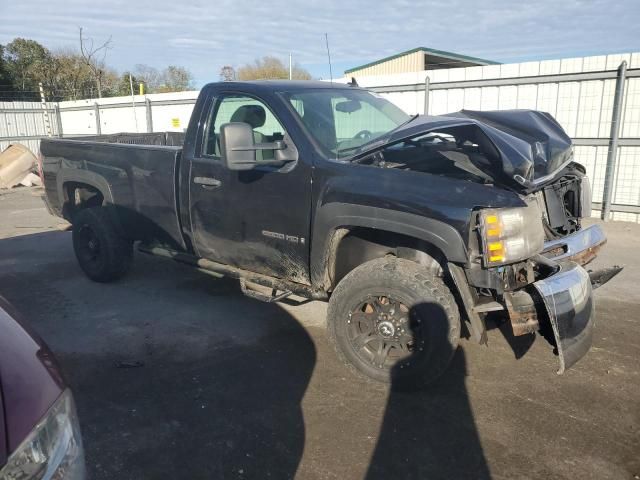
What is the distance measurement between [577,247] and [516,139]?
102cm

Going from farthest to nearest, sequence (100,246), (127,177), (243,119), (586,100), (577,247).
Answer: (586,100), (100,246), (127,177), (243,119), (577,247)

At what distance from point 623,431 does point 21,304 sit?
532 cm

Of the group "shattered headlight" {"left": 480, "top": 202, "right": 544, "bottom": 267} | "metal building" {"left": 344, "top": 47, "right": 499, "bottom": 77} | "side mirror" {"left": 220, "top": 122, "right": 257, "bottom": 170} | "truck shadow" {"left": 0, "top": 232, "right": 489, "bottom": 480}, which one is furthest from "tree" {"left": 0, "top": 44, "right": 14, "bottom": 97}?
"shattered headlight" {"left": 480, "top": 202, "right": 544, "bottom": 267}

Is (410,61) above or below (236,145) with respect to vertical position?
above

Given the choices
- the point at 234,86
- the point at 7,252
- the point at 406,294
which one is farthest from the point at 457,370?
the point at 7,252

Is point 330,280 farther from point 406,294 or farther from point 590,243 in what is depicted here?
point 590,243

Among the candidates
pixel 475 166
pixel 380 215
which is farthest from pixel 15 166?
pixel 475 166

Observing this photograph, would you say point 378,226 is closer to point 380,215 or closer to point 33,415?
point 380,215

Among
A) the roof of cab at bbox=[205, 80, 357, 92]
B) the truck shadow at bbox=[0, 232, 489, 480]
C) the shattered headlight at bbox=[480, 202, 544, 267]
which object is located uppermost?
the roof of cab at bbox=[205, 80, 357, 92]

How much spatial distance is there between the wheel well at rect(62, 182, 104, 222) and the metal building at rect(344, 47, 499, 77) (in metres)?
14.1

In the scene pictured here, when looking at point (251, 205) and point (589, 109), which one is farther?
point (589, 109)

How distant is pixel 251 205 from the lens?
4.19 meters

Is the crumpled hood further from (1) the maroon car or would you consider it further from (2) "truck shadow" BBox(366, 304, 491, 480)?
(1) the maroon car

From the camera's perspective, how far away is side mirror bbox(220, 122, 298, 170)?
3762mm
